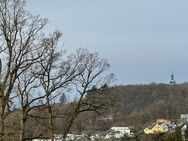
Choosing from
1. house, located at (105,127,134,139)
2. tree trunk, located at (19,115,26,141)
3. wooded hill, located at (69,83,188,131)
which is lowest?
house, located at (105,127,134,139)

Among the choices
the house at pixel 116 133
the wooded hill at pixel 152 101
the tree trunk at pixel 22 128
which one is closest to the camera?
the tree trunk at pixel 22 128

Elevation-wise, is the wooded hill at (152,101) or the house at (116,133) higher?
the wooded hill at (152,101)

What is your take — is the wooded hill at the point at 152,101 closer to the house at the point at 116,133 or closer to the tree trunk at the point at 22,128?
the house at the point at 116,133

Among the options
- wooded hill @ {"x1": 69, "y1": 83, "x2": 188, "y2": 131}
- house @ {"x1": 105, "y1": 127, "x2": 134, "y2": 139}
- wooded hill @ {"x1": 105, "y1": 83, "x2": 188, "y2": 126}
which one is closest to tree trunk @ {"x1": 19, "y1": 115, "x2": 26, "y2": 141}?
house @ {"x1": 105, "y1": 127, "x2": 134, "y2": 139}

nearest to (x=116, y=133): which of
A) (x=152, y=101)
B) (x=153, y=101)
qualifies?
(x=152, y=101)

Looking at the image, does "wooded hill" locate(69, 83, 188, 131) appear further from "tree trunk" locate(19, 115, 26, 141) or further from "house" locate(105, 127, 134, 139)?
"tree trunk" locate(19, 115, 26, 141)

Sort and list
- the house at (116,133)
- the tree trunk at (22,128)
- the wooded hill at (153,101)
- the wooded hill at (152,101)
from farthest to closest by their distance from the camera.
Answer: the wooded hill at (153,101), the wooded hill at (152,101), the house at (116,133), the tree trunk at (22,128)

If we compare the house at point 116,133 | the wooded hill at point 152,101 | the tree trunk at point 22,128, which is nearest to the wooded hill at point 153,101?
the wooded hill at point 152,101

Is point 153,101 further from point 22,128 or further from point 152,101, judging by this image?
point 22,128

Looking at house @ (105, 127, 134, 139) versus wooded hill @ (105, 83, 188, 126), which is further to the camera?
wooded hill @ (105, 83, 188, 126)

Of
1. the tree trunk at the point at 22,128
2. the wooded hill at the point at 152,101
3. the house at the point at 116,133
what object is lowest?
the house at the point at 116,133

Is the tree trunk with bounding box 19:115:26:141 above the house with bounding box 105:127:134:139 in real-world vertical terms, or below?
above

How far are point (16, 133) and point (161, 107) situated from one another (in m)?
115

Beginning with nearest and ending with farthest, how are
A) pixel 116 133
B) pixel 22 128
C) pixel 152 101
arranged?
pixel 22 128 → pixel 116 133 → pixel 152 101
